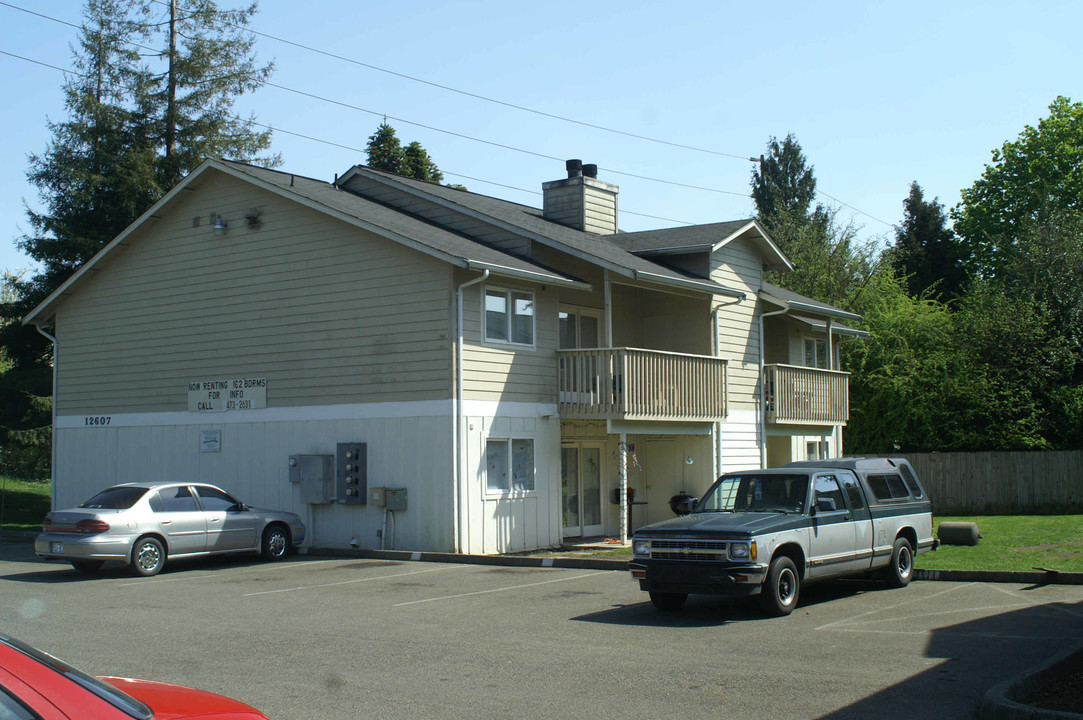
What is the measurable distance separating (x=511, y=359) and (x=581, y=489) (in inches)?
160

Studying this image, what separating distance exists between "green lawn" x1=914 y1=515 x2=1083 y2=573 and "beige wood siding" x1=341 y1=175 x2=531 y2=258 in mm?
10181

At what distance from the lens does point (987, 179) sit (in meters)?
52.8

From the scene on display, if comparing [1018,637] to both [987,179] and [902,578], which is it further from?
[987,179]

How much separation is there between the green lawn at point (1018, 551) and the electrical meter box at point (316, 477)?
10.9 meters

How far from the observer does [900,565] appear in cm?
1423

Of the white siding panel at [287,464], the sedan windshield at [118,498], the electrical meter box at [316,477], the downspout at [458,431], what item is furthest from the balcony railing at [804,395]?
the sedan windshield at [118,498]

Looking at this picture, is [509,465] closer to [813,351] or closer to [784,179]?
[813,351]

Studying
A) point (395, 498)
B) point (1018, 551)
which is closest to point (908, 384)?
point (1018, 551)

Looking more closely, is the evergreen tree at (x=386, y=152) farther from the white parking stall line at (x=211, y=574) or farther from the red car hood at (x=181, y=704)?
the red car hood at (x=181, y=704)

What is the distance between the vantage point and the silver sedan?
16.7 metres

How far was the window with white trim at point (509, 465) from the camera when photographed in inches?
792

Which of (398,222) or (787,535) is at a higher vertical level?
(398,222)

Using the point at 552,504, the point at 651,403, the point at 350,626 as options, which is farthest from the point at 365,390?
the point at 350,626

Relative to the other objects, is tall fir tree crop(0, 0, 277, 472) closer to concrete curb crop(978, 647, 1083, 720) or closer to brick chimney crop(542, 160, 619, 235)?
brick chimney crop(542, 160, 619, 235)
